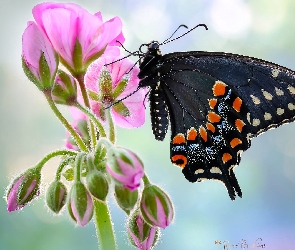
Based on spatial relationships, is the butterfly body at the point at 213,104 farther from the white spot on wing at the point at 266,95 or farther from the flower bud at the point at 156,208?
the flower bud at the point at 156,208

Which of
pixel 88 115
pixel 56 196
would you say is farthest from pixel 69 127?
pixel 56 196

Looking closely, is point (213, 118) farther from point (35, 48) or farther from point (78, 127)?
point (35, 48)

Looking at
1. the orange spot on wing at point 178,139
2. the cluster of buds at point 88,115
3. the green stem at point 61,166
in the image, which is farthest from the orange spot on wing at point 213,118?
the green stem at point 61,166

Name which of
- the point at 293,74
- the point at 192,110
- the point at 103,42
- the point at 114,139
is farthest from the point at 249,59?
the point at 114,139

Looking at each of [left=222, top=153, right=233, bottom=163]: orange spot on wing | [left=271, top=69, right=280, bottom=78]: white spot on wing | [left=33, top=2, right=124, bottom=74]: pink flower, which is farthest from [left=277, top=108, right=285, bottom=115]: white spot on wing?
[left=33, top=2, right=124, bottom=74]: pink flower

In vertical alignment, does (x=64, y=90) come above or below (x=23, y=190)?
above

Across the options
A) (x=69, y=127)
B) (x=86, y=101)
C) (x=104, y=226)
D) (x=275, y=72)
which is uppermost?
(x=275, y=72)
